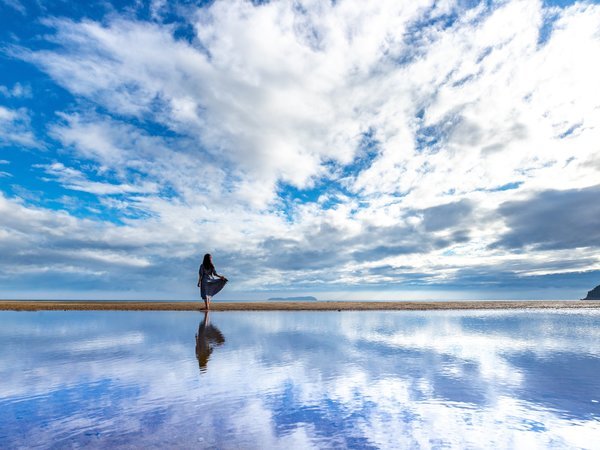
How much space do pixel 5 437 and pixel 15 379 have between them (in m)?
4.30

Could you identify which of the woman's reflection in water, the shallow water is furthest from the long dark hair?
the shallow water

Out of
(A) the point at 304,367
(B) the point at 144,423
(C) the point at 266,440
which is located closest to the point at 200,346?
(A) the point at 304,367

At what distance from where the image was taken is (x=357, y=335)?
17.4m

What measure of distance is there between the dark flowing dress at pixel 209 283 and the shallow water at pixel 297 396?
17668 mm

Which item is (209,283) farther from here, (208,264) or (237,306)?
(237,306)

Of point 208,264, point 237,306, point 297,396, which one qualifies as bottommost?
point 297,396

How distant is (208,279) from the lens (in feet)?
104

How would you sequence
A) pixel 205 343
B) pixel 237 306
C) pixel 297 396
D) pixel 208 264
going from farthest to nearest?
pixel 237 306
pixel 208 264
pixel 205 343
pixel 297 396

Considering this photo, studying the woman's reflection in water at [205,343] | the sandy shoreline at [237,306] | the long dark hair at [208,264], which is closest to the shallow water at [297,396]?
the woman's reflection in water at [205,343]

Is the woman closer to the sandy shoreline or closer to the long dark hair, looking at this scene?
the long dark hair

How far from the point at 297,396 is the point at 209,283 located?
26.0 metres

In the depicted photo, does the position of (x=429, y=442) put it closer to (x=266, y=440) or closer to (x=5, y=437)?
(x=266, y=440)

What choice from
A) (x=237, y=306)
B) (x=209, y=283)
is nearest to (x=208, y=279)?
(x=209, y=283)

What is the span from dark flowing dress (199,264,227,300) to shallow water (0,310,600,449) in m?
17.7
